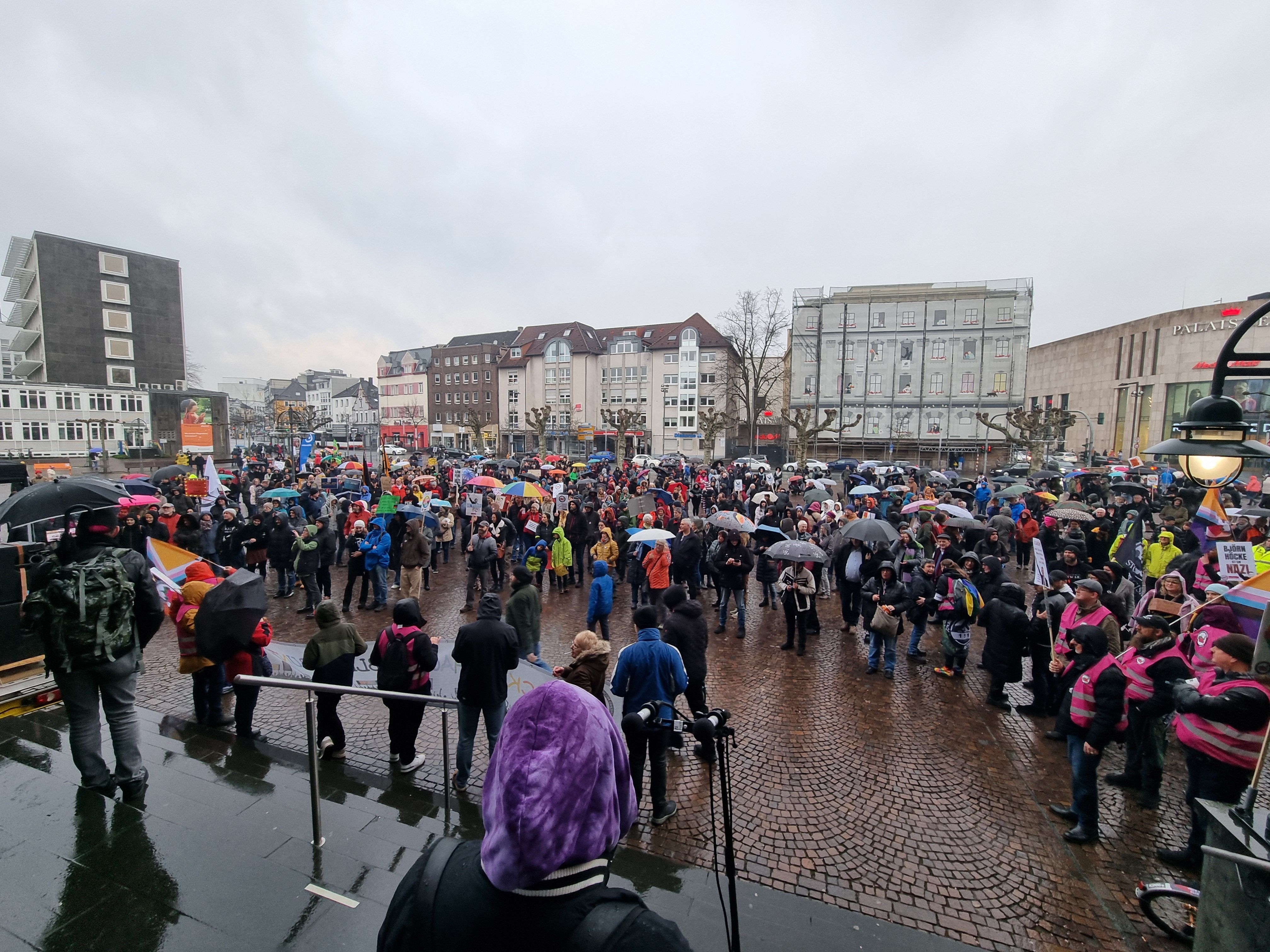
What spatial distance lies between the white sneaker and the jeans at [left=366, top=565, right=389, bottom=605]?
20.1 ft

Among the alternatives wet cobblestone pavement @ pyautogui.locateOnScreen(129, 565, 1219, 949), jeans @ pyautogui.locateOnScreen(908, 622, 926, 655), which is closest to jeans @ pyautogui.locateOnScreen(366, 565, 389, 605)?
wet cobblestone pavement @ pyautogui.locateOnScreen(129, 565, 1219, 949)

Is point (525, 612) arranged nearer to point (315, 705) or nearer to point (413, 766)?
point (413, 766)

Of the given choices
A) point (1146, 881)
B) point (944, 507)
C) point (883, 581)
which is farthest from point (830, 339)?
point (1146, 881)

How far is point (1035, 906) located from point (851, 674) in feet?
13.6

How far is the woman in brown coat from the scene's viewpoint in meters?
4.50

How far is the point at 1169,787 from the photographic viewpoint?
5.51m

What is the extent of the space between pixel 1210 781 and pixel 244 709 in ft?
26.2

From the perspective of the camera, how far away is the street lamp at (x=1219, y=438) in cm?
380

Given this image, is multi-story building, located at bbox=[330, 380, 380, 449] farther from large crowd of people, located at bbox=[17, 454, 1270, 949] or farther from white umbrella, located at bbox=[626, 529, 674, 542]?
white umbrella, located at bbox=[626, 529, 674, 542]

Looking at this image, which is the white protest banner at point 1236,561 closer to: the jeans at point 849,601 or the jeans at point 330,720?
the jeans at point 849,601

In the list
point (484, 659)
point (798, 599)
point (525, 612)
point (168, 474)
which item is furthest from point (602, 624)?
point (168, 474)

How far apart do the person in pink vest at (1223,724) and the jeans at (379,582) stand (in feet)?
36.4

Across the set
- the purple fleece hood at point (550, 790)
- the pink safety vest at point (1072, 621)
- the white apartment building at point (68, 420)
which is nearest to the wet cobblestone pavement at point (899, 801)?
the pink safety vest at point (1072, 621)

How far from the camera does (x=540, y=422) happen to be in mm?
49969
